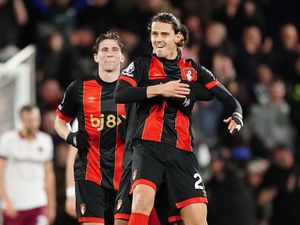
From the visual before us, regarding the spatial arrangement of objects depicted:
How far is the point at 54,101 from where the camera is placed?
42.9ft

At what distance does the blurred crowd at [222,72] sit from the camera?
12562mm

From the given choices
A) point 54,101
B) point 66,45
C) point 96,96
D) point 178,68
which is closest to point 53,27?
point 66,45

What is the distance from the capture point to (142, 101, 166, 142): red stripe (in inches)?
283

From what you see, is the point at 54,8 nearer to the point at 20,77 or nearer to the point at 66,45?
the point at 66,45

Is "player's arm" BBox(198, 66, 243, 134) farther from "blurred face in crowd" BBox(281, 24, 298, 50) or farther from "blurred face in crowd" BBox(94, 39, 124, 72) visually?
"blurred face in crowd" BBox(281, 24, 298, 50)

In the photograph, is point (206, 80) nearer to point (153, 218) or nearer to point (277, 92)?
point (153, 218)

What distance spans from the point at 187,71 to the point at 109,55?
1.01 meters

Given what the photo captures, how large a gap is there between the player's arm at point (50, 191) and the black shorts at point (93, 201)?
3.13 metres

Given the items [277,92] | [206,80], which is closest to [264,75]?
[277,92]

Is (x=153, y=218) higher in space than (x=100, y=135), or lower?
lower

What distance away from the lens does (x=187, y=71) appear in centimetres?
736

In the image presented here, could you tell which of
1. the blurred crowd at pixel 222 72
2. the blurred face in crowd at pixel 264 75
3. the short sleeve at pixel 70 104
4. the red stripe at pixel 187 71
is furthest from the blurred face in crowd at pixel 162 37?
the blurred face in crowd at pixel 264 75

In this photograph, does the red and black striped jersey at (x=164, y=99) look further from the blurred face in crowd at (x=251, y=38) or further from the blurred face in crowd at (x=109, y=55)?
the blurred face in crowd at (x=251, y=38)

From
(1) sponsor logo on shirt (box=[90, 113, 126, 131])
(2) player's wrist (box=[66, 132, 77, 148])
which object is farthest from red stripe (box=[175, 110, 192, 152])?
(2) player's wrist (box=[66, 132, 77, 148])
